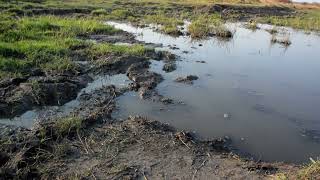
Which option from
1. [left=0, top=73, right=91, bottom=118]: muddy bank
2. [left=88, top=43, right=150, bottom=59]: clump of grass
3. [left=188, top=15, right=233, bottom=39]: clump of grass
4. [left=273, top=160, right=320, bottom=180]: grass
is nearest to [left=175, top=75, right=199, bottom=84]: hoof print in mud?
[left=88, top=43, right=150, bottom=59]: clump of grass

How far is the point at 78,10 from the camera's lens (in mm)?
20297

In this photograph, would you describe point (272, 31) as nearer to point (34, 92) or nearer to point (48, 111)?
point (34, 92)

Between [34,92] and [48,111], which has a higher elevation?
[34,92]

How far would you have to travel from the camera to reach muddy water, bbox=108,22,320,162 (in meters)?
7.50

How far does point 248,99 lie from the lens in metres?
9.55

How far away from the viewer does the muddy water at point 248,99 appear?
750 centimetres

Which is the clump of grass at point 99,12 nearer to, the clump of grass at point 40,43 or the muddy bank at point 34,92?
the clump of grass at point 40,43

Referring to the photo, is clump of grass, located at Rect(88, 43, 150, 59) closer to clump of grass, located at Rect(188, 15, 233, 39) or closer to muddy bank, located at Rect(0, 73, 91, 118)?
muddy bank, located at Rect(0, 73, 91, 118)

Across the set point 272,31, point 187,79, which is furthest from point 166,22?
point 187,79

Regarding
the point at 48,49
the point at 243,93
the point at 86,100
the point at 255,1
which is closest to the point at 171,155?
the point at 86,100

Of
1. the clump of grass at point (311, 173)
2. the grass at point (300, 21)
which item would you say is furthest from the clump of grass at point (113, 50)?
the grass at point (300, 21)

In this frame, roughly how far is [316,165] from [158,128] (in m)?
2.69

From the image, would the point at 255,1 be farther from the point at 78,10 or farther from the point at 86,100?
the point at 86,100

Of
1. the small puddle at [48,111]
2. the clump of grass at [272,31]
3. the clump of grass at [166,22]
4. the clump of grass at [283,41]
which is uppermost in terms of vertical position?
the clump of grass at [166,22]
